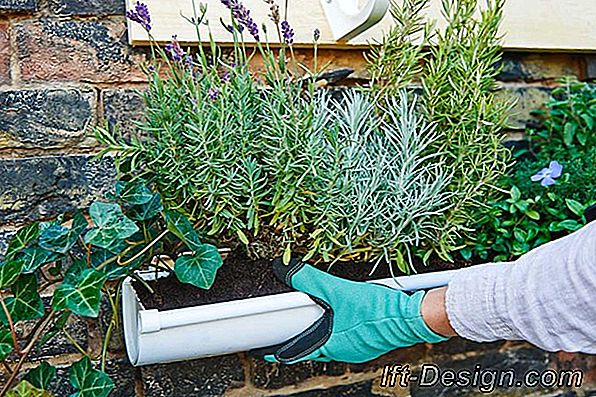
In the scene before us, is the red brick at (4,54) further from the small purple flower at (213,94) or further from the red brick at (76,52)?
the small purple flower at (213,94)

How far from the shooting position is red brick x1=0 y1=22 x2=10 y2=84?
39.9 inches

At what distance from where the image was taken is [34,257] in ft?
2.86

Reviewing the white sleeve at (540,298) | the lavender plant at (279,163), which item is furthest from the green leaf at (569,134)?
the white sleeve at (540,298)

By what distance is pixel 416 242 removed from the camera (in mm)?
986

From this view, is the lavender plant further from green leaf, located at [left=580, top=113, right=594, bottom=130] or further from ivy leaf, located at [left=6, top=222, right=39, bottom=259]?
green leaf, located at [left=580, top=113, right=594, bottom=130]

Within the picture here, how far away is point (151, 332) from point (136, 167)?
0.84ft

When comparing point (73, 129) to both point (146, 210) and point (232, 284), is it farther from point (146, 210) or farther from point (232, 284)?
point (232, 284)

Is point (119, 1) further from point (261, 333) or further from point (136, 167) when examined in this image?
point (261, 333)

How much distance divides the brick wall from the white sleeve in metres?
0.39

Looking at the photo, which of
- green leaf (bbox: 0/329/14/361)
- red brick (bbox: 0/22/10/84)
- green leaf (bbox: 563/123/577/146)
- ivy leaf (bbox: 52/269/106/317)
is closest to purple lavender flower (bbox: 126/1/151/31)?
red brick (bbox: 0/22/10/84)

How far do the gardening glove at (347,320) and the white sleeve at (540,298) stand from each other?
82 millimetres

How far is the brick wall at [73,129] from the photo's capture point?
3.35 feet

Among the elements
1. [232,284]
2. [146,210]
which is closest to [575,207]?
[232,284]

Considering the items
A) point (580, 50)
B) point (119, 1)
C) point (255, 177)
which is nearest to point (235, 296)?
point (255, 177)
